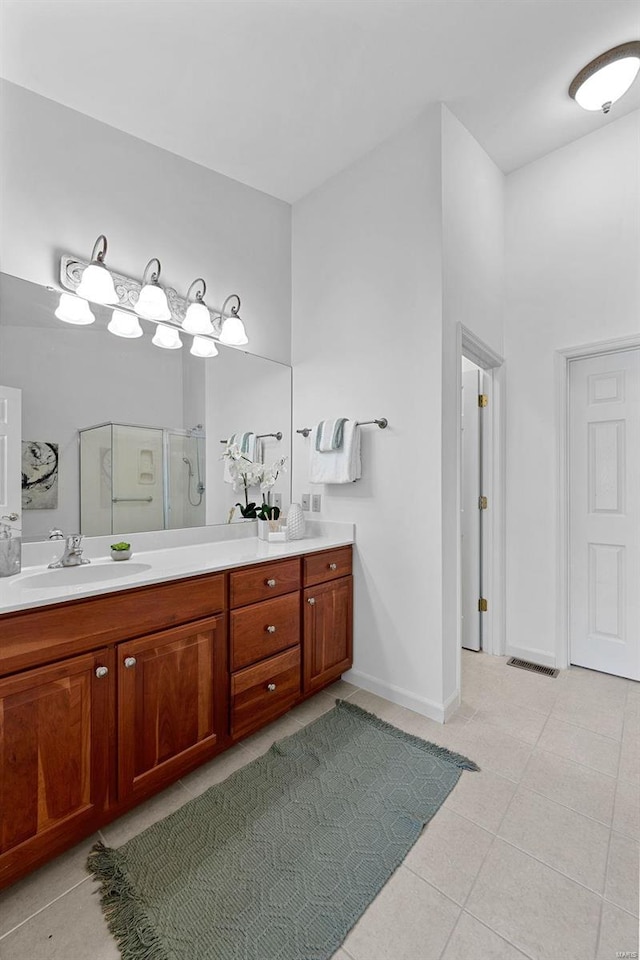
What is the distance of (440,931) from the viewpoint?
1.13 metres

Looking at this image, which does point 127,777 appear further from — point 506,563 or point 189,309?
point 506,563

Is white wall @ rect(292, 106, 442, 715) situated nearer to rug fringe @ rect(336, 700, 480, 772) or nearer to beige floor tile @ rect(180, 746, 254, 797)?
rug fringe @ rect(336, 700, 480, 772)

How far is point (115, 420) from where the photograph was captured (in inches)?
78.3

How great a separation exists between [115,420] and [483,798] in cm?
221

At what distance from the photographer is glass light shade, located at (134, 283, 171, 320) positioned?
2.07 metres

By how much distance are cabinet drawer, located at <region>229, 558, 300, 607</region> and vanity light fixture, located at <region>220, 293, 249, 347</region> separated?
1345mm

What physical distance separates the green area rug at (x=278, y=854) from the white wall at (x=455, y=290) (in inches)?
22.9

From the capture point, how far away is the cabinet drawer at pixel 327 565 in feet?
7.08

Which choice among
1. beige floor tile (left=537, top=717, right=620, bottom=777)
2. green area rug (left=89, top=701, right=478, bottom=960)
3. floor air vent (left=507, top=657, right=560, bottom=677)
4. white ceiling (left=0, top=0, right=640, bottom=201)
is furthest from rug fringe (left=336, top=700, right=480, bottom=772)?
white ceiling (left=0, top=0, right=640, bottom=201)

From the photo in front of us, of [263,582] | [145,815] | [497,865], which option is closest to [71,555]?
[263,582]

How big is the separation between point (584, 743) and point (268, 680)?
146 cm

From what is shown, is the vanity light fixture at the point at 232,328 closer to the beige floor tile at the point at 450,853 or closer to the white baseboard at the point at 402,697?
the white baseboard at the point at 402,697

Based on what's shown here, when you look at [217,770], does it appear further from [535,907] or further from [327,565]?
[535,907]

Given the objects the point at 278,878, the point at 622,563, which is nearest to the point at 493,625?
the point at 622,563
